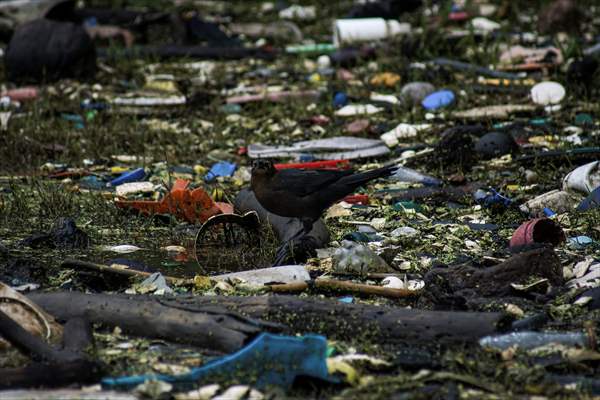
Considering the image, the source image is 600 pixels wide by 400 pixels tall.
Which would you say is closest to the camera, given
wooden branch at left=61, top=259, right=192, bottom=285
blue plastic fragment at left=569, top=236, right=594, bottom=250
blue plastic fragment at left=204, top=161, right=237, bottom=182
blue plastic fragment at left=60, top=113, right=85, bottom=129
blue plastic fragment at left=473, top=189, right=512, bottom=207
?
wooden branch at left=61, top=259, right=192, bottom=285

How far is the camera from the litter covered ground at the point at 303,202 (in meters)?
2.79

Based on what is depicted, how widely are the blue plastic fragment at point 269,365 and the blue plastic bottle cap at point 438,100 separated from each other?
430 cm

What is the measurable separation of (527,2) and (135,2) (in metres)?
4.17

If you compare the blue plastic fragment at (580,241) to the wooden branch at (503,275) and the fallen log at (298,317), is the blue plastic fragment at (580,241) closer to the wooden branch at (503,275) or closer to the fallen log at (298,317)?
the wooden branch at (503,275)

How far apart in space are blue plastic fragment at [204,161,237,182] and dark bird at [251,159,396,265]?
4.99ft

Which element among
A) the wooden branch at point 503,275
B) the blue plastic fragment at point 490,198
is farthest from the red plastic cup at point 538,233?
the blue plastic fragment at point 490,198

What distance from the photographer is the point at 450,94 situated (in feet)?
22.5

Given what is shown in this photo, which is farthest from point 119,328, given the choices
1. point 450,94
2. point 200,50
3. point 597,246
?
point 200,50

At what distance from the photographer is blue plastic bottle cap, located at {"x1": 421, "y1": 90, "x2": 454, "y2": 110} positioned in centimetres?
676

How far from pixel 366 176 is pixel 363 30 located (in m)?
4.69

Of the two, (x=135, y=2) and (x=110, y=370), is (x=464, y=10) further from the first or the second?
(x=110, y=370)

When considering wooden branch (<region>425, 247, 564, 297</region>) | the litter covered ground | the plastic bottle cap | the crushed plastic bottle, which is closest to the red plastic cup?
the litter covered ground

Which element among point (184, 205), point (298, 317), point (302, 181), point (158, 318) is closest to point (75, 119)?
point (184, 205)

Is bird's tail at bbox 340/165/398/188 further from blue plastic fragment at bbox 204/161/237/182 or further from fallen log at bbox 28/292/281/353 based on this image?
blue plastic fragment at bbox 204/161/237/182
